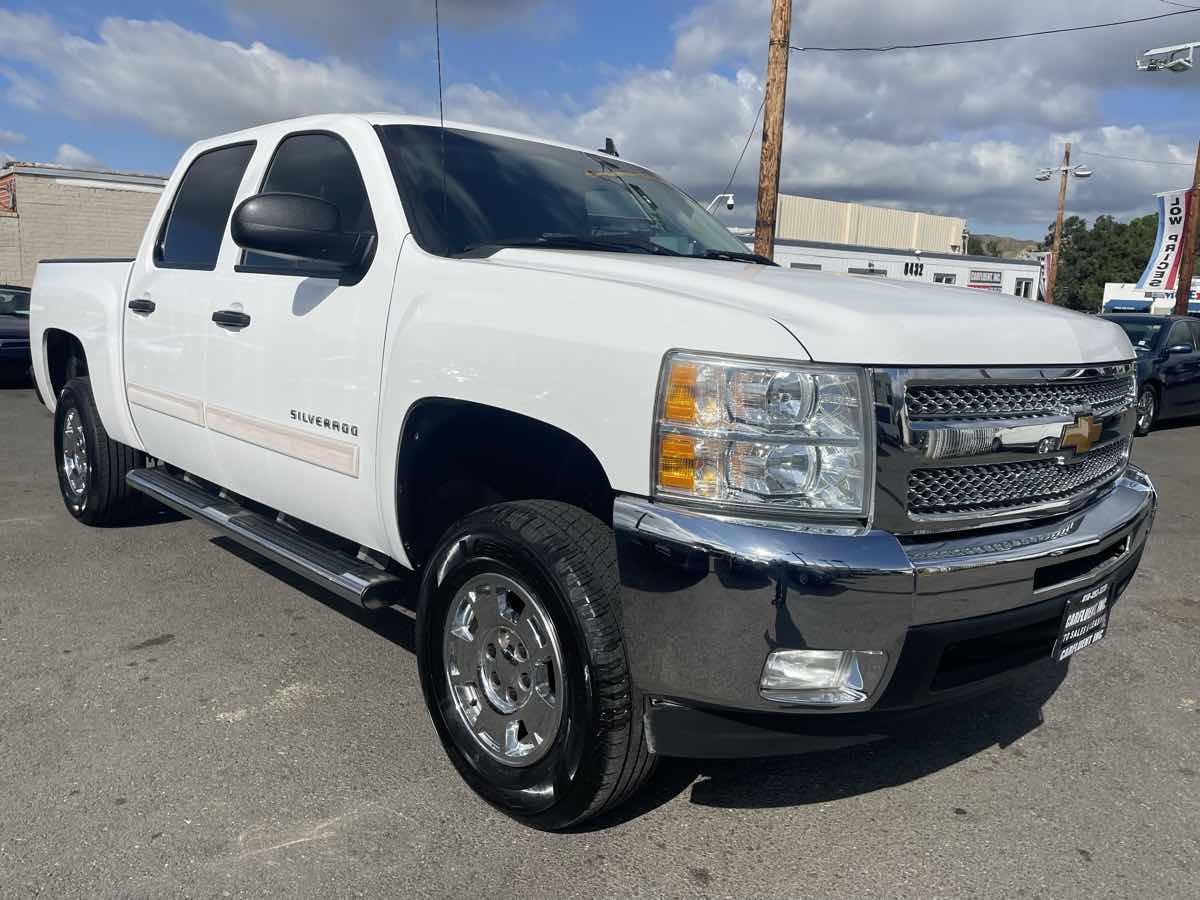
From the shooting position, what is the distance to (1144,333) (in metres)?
12.9

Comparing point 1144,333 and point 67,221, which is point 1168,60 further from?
point 67,221

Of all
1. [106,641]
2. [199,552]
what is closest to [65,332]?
[199,552]

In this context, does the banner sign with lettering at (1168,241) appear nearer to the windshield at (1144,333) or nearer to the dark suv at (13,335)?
the windshield at (1144,333)

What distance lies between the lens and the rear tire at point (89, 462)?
5277 mm

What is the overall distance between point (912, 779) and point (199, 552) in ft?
12.7

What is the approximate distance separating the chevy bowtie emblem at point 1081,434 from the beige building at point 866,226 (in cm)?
4334

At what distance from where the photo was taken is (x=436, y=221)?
3207 millimetres

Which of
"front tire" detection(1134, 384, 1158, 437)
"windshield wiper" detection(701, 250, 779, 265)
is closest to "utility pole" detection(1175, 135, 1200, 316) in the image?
"front tire" detection(1134, 384, 1158, 437)

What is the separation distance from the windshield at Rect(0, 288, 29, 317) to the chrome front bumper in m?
14.1

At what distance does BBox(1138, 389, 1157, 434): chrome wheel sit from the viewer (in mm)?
12352

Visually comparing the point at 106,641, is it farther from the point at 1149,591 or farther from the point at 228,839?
the point at 1149,591

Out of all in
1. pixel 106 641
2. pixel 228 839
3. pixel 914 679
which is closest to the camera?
pixel 914 679

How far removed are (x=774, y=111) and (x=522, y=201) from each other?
768 centimetres

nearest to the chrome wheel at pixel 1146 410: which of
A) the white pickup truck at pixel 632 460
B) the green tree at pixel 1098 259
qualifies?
the white pickup truck at pixel 632 460
